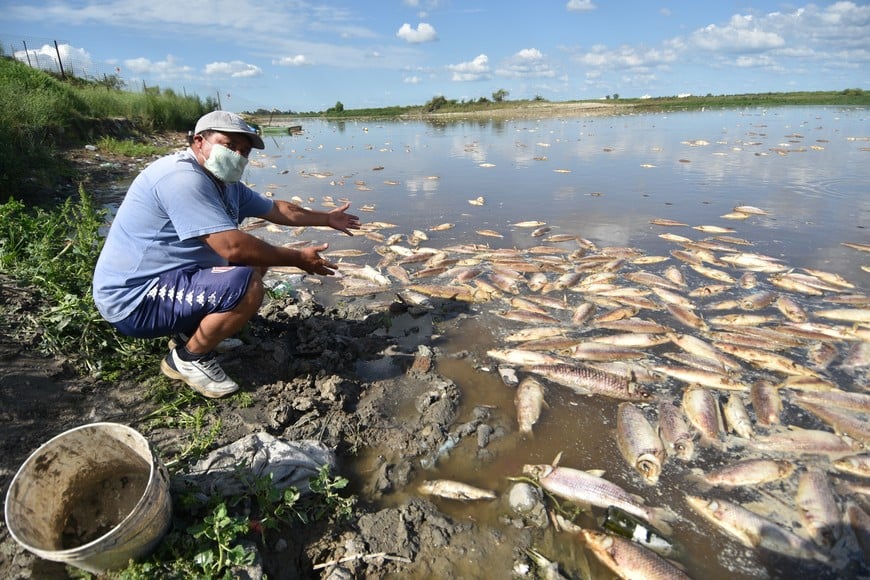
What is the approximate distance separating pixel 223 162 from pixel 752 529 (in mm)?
4386

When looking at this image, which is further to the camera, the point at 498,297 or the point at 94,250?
the point at 498,297

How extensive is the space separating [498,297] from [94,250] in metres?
4.70

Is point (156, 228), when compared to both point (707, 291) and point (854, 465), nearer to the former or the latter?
point (854, 465)

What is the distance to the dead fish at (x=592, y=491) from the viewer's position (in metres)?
2.81

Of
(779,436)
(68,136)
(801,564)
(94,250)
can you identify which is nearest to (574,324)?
(779,436)

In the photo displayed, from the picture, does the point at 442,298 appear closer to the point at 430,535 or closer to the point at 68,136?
the point at 430,535

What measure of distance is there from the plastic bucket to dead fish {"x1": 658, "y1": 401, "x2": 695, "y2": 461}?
132 inches

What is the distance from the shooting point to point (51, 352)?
3.71 metres

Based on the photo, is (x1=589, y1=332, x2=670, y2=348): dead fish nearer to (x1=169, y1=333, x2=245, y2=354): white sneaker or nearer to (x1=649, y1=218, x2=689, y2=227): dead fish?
(x1=169, y1=333, x2=245, y2=354): white sneaker

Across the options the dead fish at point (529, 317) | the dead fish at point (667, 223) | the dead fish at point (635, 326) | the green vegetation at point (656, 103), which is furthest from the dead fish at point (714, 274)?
the green vegetation at point (656, 103)

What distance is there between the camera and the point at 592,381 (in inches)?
163

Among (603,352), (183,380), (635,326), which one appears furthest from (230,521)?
(635,326)

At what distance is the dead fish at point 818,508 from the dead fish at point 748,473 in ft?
0.37

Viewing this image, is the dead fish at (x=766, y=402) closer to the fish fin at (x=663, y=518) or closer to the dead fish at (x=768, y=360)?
the dead fish at (x=768, y=360)
